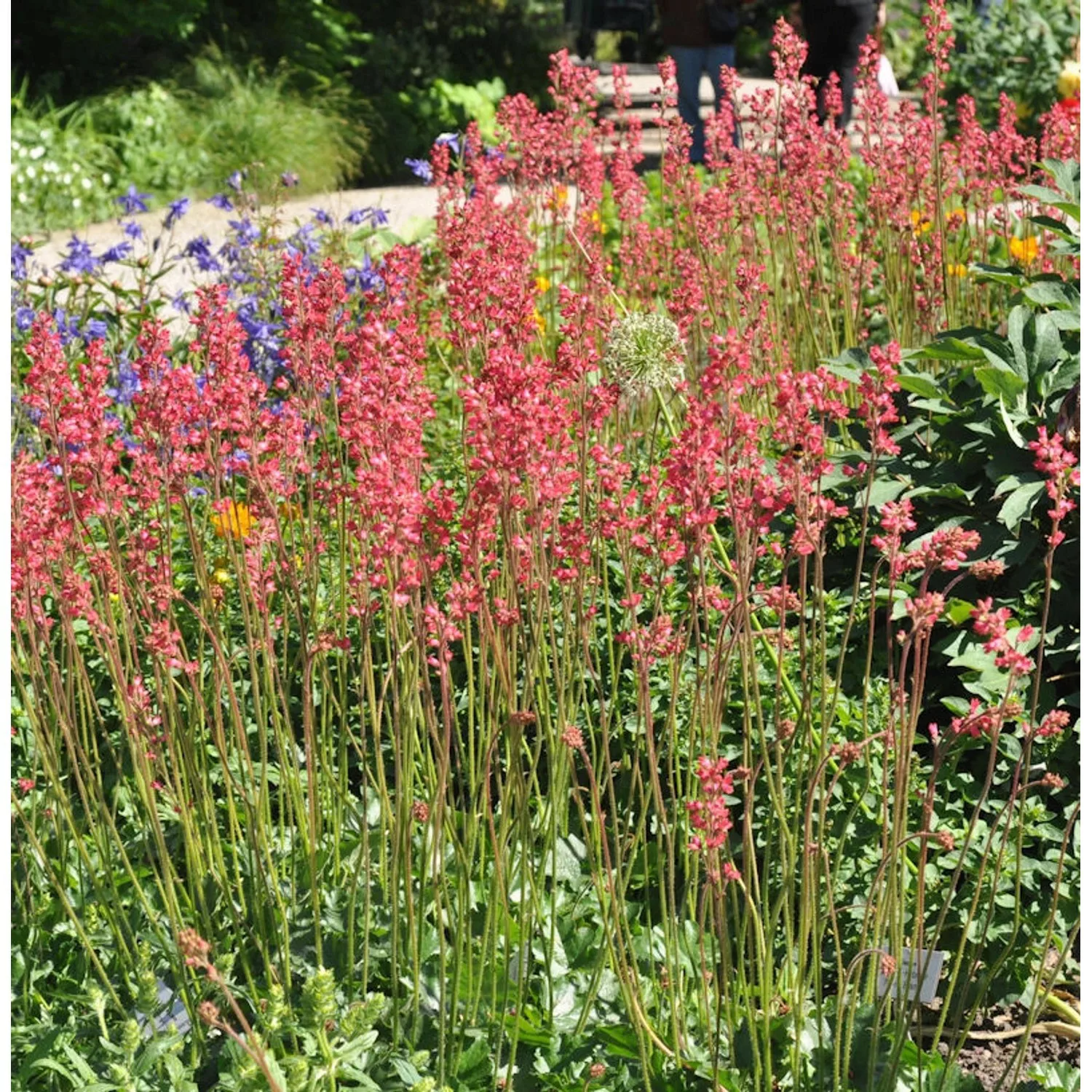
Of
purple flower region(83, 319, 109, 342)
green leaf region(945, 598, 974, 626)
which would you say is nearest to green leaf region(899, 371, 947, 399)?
green leaf region(945, 598, 974, 626)

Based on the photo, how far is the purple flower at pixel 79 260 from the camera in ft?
17.1

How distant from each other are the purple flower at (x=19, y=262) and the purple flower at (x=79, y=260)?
13cm

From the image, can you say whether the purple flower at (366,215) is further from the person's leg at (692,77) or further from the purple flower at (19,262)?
the person's leg at (692,77)

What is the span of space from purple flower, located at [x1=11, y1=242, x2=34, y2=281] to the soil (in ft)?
11.7

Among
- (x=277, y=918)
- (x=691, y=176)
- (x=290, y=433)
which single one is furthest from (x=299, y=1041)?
(x=691, y=176)

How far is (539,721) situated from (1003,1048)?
1072 millimetres

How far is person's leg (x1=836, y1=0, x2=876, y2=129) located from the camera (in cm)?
Result: 945

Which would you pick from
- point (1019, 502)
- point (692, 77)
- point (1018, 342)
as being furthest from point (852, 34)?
point (1019, 502)

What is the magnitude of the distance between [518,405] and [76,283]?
346 centimetres

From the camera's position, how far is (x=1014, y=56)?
11641 millimetres

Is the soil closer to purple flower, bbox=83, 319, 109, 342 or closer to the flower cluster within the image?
the flower cluster

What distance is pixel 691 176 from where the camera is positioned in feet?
15.4

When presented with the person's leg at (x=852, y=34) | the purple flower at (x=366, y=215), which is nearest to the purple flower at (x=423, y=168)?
the purple flower at (x=366, y=215)

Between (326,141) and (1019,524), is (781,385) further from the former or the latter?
(326,141)
